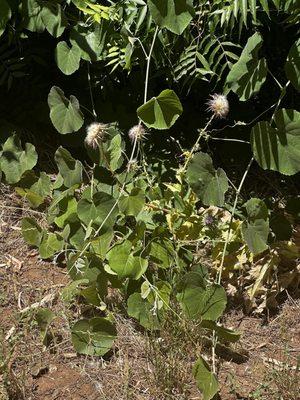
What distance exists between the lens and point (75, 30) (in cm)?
344

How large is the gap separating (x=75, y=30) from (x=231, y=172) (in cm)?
105

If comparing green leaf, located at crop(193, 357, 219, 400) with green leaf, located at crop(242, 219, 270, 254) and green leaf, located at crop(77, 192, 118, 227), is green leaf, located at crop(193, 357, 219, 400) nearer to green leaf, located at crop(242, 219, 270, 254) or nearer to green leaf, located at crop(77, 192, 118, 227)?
green leaf, located at crop(242, 219, 270, 254)

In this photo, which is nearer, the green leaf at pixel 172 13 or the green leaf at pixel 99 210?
the green leaf at pixel 172 13

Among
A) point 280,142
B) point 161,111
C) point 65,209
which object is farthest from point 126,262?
point 280,142

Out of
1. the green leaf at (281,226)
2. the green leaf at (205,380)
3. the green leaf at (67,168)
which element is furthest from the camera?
the green leaf at (67,168)

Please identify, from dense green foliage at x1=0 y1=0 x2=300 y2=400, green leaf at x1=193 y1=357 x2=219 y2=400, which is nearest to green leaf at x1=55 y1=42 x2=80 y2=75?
dense green foliage at x1=0 y1=0 x2=300 y2=400

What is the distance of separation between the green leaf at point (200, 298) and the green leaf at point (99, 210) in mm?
451

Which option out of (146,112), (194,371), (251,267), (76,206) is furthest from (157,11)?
(194,371)

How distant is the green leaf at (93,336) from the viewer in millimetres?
2914

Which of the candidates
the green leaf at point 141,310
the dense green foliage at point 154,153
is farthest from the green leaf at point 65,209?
the green leaf at point 141,310

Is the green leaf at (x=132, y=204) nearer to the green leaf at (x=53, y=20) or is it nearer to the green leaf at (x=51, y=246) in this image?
the green leaf at (x=51, y=246)

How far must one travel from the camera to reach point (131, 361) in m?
2.95

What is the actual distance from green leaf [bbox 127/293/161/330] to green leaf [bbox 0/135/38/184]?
3.24 feet

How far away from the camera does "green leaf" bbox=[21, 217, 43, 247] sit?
10.9ft
